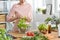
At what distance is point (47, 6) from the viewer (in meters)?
4.84

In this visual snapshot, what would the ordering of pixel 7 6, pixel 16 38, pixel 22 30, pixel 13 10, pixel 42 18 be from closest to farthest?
pixel 16 38, pixel 22 30, pixel 13 10, pixel 42 18, pixel 7 6

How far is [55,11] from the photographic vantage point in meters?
4.89

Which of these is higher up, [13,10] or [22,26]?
[13,10]

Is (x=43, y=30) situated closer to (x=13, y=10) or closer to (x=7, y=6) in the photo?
(x=13, y=10)

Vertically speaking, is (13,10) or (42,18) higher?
(13,10)

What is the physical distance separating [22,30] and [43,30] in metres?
0.35

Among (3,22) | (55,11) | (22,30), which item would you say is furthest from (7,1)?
(22,30)

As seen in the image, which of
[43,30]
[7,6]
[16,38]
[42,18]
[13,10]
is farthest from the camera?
[7,6]

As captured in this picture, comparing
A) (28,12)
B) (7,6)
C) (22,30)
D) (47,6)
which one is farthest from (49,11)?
(22,30)

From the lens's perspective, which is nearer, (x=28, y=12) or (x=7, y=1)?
(x=28, y=12)

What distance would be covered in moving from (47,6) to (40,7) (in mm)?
193

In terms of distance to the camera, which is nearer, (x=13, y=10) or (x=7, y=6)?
(x=13, y=10)

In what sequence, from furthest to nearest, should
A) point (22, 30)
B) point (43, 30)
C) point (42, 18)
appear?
point (42, 18) < point (22, 30) < point (43, 30)

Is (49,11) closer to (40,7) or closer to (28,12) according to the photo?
(40,7)
